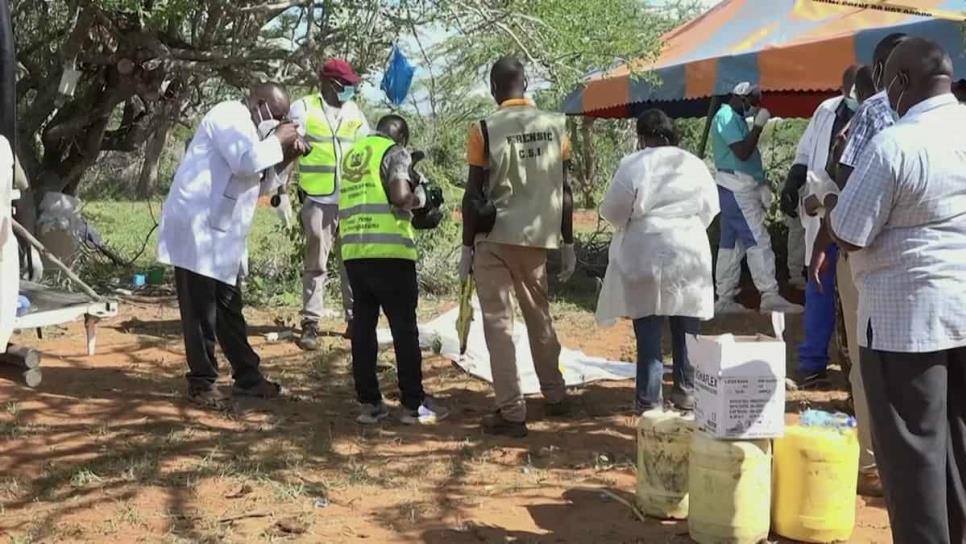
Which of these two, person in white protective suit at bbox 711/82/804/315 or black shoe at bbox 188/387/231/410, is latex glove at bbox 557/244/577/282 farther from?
person in white protective suit at bbox 711/82/804/315

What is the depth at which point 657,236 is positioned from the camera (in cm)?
539

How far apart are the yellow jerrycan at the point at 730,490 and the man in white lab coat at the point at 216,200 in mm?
2772

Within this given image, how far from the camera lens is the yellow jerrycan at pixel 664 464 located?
4.05 meters

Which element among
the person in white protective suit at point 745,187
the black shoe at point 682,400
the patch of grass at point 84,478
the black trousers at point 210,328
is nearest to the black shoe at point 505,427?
the black shoe at point 682,400

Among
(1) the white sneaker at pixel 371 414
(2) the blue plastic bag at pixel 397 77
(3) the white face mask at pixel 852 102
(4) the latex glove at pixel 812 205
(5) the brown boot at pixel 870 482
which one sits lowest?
(5) the brown boot at pixel 870 482

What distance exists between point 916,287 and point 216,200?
11.9ft

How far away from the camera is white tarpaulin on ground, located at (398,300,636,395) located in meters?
6.70

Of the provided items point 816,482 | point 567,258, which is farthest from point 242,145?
point 816,482

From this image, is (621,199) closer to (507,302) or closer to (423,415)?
(507,302)

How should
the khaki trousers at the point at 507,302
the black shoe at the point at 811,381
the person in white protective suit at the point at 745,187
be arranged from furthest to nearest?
the person in white protective suit at the point at 745,187, the black shoe at the point at 811,381, the khaki trousers at the point at 507,302

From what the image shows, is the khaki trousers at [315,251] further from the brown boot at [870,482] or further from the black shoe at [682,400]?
the brown boot at [870,482]

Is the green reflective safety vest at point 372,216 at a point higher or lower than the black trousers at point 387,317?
higher

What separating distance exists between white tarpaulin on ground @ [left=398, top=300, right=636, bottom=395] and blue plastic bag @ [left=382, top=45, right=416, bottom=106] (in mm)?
1703

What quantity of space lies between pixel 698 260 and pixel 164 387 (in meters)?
3.18
